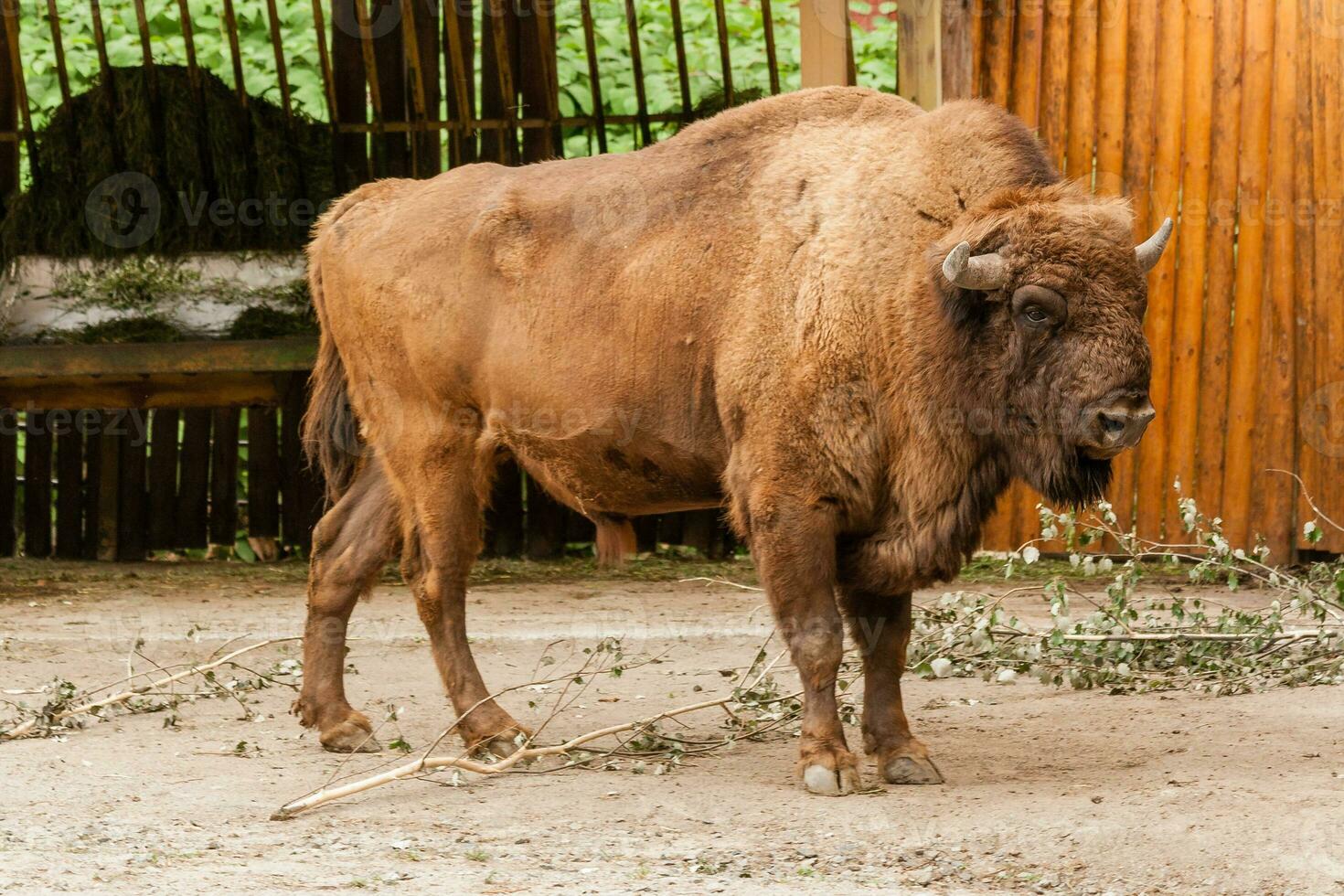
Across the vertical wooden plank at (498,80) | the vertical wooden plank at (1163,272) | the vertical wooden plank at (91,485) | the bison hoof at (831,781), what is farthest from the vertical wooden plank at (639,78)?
the bison hoof at (831,781)

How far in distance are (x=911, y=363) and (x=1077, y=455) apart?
535 millimetres

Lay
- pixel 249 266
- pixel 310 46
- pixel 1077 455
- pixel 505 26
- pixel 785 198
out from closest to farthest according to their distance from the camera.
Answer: pixel 1077 455 < pixel 785 198 < pixel 249 266 < pixel 505 26 < pixel 310 46

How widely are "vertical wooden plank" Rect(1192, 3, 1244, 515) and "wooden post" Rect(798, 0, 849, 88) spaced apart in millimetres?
1926

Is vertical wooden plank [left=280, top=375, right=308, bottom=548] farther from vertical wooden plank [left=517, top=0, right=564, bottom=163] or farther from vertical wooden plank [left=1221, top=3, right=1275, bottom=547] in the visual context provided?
vertical wooden plank [left=1221, top=3, right=1275, bottom=547]

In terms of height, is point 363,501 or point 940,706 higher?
point 363,501

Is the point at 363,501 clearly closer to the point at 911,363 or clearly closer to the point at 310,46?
the point at 911,363

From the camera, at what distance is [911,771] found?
4.88m

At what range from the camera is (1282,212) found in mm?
8359

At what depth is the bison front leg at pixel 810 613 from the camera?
4.81 metres

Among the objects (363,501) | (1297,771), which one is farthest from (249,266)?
(1297,771)

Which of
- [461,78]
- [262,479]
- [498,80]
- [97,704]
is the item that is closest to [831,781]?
[97,704]

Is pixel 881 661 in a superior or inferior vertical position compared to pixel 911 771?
superior

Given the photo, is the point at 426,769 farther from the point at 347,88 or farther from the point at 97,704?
the point at 347,88

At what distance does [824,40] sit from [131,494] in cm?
523
